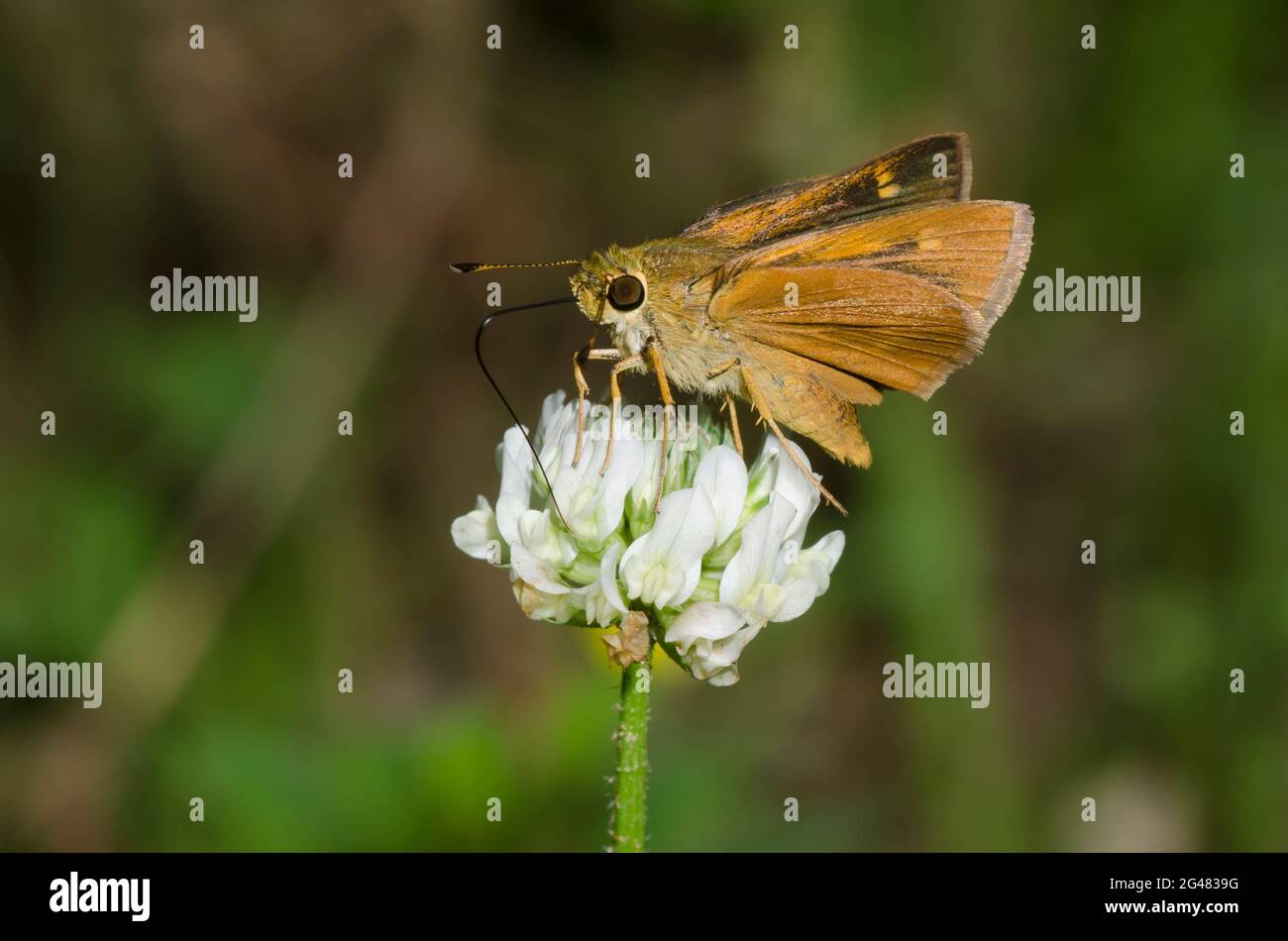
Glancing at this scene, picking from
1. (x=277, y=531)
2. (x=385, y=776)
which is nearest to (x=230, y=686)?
(x=277, y=531)

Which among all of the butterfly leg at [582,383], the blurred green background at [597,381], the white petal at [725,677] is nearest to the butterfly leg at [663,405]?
the butterfly leg at [582,383]

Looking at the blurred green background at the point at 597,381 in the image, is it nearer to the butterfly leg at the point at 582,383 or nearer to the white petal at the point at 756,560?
the butterfly leg at the point at 582,383

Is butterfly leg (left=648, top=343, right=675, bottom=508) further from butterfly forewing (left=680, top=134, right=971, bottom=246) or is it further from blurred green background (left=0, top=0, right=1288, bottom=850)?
blurred green background (left=0, top=0, right=1288, bottom=850)

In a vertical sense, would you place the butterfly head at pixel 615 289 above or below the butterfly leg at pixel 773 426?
above

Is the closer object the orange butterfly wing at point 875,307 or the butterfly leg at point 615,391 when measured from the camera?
the butterfly leg at point 615,391

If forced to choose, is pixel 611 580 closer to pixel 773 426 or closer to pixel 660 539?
pixel 660 539

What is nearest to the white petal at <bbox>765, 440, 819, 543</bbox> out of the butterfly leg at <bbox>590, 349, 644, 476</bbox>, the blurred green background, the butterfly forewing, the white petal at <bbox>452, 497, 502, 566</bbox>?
the butterfly leg at <bbox>590, 349, 644, 476</bbox>

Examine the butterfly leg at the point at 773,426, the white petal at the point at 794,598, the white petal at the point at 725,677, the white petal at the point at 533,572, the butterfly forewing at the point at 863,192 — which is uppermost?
the butterfly forewing at the point at 863,192

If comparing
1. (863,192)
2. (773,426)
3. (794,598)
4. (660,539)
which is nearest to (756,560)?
(794,598)
